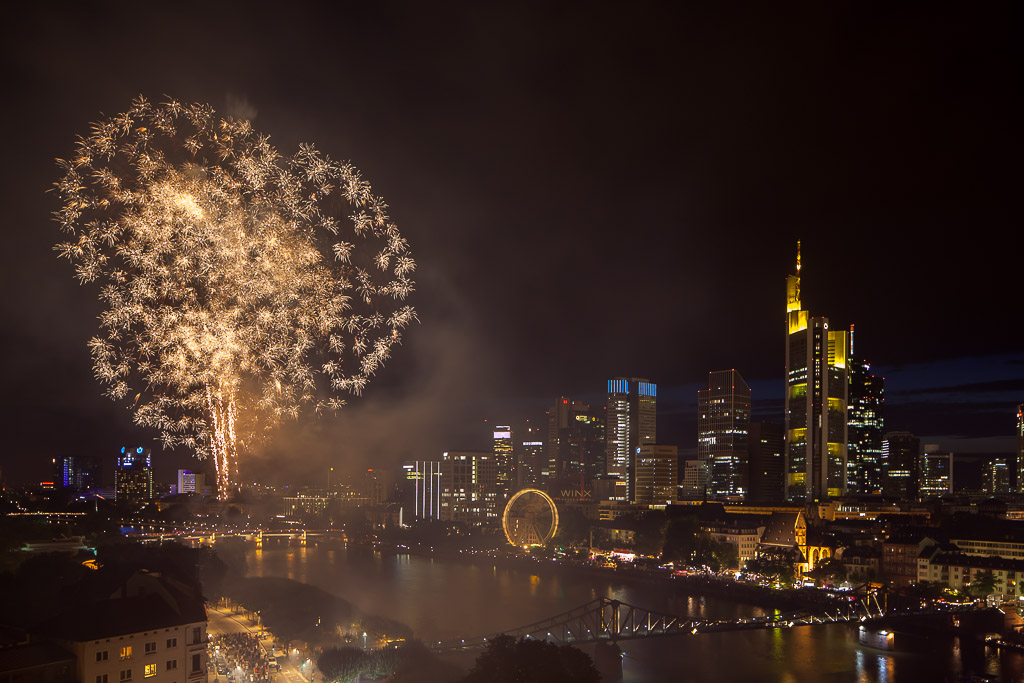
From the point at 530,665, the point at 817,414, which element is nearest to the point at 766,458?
the point at 817,414

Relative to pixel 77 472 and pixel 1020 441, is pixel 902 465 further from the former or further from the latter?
pixel 77 472

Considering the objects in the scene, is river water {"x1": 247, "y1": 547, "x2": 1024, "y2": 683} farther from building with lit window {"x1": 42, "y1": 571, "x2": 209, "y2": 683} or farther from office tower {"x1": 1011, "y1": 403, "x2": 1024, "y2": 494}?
office tower {"x1": 1011, "y1": 403, "x2": 1024, "y2": 494}

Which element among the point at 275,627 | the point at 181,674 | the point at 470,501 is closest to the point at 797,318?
the point at 470,501

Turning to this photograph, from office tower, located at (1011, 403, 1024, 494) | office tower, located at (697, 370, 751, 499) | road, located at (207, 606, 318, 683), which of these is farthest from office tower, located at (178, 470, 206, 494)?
office tower, located at (1011, 403, 1024, 494)

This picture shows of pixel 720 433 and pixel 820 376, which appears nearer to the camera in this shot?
pixel 820 376

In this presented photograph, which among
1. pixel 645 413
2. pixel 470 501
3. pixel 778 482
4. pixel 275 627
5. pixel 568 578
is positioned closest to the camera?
pixel 275 627

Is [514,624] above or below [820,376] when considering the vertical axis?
below

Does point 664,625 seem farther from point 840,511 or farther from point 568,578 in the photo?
point 840,511


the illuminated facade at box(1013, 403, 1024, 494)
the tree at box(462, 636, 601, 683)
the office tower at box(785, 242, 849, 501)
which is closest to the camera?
the tree at box(462, 636, 601, 683)
